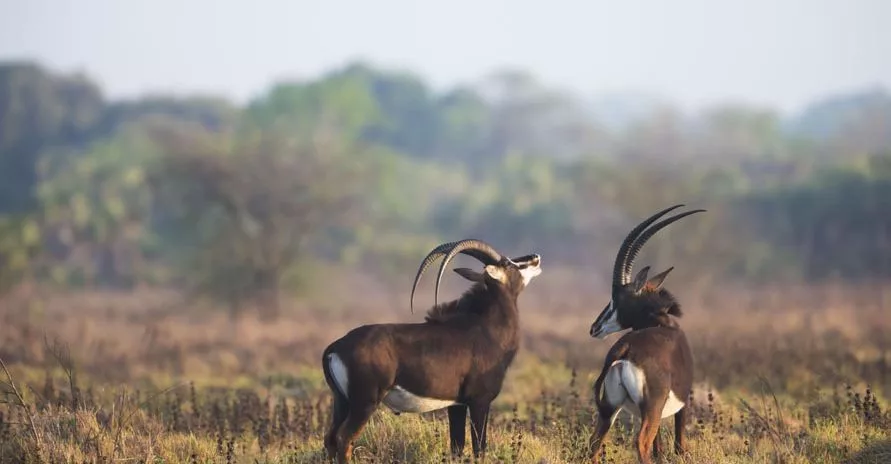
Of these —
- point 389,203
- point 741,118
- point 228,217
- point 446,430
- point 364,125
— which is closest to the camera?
point 446,430

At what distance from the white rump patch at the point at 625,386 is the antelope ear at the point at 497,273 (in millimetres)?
1543

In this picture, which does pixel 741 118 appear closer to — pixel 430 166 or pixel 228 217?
pixel 430 166

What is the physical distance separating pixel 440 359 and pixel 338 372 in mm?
896

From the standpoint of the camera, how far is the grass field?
1031 centimetres

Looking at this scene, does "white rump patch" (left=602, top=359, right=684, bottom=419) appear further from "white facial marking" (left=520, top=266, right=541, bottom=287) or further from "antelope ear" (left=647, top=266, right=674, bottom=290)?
"white facial marking" (left=520, top=266, right=541, bottom=287)

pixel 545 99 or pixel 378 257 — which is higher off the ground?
pixel 545 99

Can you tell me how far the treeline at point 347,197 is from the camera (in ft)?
112

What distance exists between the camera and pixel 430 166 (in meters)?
94.4

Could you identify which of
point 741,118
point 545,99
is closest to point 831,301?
point 741,118

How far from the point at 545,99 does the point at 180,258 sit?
96038mm

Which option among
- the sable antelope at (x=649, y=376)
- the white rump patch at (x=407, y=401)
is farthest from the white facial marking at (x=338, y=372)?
the sable antelope at (x=649, y=376)

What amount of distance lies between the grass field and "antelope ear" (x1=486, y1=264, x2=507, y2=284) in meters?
1.45

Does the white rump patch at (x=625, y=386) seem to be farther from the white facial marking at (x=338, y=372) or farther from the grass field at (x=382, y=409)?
the white facial marking at (x=338, y=372)

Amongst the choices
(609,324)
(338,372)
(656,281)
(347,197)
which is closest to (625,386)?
(609,324)
